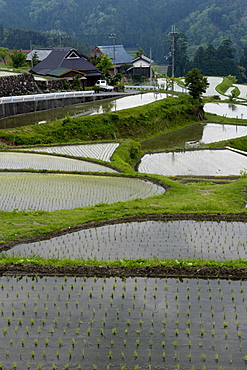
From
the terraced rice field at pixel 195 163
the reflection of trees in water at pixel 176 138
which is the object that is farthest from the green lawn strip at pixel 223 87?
the terraced rice field at pixel 195 163

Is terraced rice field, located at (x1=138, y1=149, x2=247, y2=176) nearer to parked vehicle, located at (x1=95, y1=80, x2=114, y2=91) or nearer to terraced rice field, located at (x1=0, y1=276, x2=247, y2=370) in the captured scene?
terraced rice field, located at (x1=0, y1=276, x2=247, y2=370)

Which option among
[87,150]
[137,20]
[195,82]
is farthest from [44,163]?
[137,20]

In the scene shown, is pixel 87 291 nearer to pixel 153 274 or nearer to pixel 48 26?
pixel 153 274

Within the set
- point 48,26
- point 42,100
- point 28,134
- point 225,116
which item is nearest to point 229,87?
point 225,116

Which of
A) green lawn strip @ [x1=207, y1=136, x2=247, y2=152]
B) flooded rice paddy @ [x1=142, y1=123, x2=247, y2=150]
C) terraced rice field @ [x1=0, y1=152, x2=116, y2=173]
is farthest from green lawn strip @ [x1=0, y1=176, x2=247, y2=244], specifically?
flooded rice paddy @ [x1=142, y1=123, x2=247, y2=150]

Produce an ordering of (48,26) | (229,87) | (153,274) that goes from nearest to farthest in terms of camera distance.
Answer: (153,274) → (229,87) → (48,26)

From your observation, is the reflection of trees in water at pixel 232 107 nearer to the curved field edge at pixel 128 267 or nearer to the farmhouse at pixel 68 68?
the farmhouse at pixel 68 68

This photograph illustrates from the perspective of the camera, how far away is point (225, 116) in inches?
1871

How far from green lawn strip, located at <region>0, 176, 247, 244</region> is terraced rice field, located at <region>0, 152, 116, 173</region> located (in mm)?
5138

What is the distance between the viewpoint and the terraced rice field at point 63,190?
15.4 metres

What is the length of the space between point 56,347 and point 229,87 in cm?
7070

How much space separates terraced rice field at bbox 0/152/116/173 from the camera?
20797 millimetres

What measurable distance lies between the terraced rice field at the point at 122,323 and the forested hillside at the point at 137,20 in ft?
400

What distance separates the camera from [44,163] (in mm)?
21547
